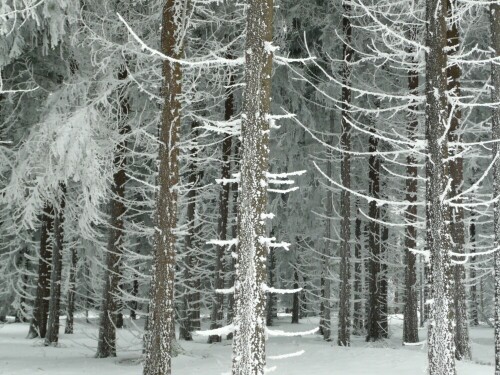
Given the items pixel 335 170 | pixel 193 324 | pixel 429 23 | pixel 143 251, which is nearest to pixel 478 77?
pixel 335 170

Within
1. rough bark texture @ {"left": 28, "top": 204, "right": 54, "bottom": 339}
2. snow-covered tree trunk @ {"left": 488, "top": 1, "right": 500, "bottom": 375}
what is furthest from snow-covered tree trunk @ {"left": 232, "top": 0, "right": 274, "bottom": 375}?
rough bark texture @ {"left": 28, "top": 204, "right": 54, "bottom": 339}

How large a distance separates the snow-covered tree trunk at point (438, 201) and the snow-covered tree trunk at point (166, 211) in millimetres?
3423

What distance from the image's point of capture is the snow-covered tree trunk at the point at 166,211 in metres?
7.06

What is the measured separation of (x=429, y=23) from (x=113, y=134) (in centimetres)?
686

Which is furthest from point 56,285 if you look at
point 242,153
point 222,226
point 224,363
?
point 242,153

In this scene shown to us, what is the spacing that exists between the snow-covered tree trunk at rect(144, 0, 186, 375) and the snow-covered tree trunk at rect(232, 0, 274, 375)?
192cm

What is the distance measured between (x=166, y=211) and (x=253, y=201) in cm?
211

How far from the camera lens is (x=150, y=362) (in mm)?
7055

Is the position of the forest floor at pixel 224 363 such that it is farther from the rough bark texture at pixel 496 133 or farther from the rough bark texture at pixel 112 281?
the rough bark texture at pixel 496 133

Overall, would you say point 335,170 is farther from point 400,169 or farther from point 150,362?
point 150,362

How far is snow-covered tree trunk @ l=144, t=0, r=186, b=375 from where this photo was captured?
706cm

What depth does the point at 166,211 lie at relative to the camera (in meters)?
7.25

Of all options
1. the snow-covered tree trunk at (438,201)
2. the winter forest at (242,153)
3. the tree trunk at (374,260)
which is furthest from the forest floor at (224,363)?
the tree trunk at (374,260)

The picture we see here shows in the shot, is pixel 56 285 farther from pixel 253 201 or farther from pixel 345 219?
pixel 253 201
